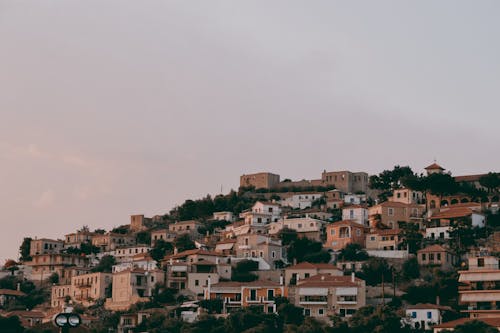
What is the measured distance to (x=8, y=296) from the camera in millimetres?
96562

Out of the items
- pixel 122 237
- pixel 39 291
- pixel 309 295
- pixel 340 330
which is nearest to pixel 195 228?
pixel 122 237

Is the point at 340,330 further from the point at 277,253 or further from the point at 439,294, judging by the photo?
the point at 277,253

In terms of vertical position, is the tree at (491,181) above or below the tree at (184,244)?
above

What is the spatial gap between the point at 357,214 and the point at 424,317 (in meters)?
28.4

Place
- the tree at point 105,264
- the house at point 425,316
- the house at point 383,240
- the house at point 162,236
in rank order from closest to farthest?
the house at point 425,316, the house at point 383,240, the tree at point 105,264, the house at point 162,236

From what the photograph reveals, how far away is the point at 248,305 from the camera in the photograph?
3078 inches

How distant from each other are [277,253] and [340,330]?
22945 millimetres

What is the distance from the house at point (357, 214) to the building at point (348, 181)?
1735 cm

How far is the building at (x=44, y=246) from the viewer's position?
112000 millimetres

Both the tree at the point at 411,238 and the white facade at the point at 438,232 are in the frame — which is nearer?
the tree at the point at 411,238

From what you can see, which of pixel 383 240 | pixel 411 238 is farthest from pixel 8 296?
pixel 411 238

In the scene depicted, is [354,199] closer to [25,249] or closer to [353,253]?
[353,253]

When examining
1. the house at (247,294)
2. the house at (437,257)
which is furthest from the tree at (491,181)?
the house at (247,294)

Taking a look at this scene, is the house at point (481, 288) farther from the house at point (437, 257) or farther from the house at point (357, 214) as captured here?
the house at point (357, 214)
